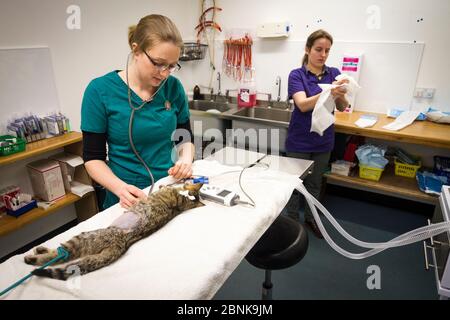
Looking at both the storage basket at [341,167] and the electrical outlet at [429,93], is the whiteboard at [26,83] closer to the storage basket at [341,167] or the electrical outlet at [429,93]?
the storage basket at [341,167]

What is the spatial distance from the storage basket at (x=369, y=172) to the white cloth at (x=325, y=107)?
2.33 feet

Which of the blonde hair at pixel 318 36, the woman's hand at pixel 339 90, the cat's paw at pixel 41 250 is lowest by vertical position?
the cat's paw at pixel 41 250

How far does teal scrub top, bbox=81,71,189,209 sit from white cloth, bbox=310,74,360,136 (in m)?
0.97

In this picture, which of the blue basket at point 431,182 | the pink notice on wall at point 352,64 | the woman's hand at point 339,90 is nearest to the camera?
the woman's hand at point 339,90

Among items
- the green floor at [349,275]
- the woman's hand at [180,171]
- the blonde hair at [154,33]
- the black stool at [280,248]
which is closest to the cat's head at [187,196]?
the woman's hand at [180,171]

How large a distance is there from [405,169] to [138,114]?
2.36 m

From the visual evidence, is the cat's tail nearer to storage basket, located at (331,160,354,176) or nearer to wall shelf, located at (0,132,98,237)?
wall shelf, located at (0,132,98,237)

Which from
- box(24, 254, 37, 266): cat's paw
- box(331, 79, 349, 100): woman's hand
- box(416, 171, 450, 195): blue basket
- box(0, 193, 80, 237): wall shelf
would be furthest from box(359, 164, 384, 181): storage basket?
box(24, 254, 37, 266): cat's paw

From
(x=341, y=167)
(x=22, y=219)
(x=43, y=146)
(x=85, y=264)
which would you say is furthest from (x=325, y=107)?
(x=22, y=219)

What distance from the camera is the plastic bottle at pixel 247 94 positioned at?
3.09 metres

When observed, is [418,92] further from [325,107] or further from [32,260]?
[32,260]

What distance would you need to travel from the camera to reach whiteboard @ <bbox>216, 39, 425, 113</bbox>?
2.50 meters

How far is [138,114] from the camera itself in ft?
3.92

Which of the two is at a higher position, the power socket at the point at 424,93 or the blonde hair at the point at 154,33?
the blonde hair at the point at 154,33
